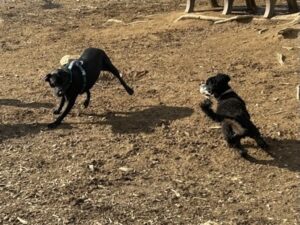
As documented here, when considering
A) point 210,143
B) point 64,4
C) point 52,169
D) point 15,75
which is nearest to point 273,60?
point 210,143

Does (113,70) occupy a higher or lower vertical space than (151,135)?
higher

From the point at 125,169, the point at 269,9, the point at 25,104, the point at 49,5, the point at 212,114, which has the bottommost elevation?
the point at 49,5

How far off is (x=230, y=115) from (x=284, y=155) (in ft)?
1.92

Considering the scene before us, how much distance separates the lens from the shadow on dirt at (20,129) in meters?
6.11

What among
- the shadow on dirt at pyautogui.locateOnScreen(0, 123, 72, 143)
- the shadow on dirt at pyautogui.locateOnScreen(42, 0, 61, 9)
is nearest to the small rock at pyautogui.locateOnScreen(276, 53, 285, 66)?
the shadow on dirt at pyautogui.locateOnScreen(0, 123, 72, 143)

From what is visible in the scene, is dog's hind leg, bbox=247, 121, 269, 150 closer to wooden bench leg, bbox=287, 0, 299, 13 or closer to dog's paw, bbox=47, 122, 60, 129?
dog's paw, bbox=47, 122, 60, 129

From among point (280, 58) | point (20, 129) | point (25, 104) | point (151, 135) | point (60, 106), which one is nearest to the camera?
point (151, 135)

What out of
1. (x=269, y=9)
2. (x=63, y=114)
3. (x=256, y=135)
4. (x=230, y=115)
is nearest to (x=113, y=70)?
(x=63, y=114)

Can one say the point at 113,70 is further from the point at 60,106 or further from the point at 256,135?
the point at 256,135

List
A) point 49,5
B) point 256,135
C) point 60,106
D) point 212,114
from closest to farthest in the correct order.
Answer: point 256,135 < point 212,114 < point 60,106 < point 49,5

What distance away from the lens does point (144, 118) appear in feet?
21.2

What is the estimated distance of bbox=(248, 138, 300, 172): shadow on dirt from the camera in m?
5.30

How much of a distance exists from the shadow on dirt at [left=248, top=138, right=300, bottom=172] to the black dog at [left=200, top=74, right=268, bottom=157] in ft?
0.39

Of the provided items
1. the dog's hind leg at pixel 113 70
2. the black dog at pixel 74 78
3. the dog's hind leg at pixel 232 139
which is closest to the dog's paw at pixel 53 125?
the black dog at pixel 74 78
